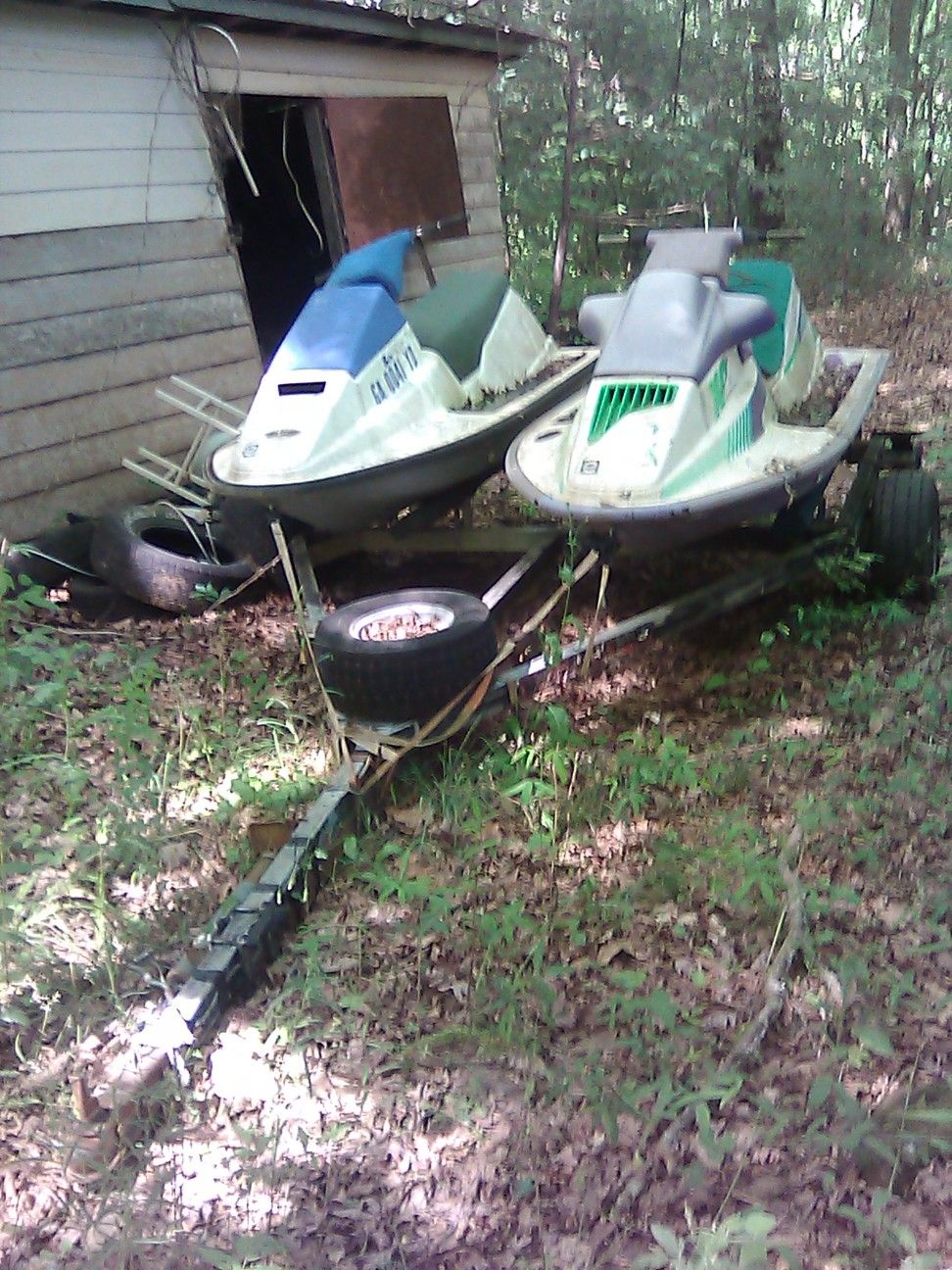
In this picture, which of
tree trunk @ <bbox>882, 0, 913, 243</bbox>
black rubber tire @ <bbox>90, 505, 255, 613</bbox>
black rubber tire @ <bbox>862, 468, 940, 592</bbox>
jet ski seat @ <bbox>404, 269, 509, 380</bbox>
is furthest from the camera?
tree trunk @ <bbox>882, 0, 913, 243</bbox>

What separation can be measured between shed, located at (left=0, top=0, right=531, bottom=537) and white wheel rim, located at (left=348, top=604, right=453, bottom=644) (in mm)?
2443

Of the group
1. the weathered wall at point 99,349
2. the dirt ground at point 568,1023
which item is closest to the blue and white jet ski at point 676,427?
the dirt ground at point 568,1023

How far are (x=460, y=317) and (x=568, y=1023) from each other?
12.1 feet

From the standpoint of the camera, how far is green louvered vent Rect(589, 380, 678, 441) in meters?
3.54

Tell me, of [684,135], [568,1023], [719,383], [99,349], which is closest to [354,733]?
[568,1023]

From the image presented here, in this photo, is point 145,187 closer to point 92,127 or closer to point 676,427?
point 92,127

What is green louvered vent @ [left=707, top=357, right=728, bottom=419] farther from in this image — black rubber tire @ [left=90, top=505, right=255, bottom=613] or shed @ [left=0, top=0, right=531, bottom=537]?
shed @ [left=0, top=0, right=531, bottom=537]

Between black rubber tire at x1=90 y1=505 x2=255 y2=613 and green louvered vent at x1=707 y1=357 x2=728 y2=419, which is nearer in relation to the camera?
green louvered vent at x1=707 y1=357 x2=728 y2=419

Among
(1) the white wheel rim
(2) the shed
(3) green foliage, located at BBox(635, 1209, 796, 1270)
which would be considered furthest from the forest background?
(3) green foliage, located at BBox(635, 1209, 796, 1270)

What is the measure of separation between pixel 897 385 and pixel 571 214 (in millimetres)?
5161

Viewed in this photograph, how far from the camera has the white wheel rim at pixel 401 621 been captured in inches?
137

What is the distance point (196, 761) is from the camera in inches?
136

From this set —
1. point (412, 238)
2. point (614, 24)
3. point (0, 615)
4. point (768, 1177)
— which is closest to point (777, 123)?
point (614, 24)

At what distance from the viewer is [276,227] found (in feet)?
29.8
